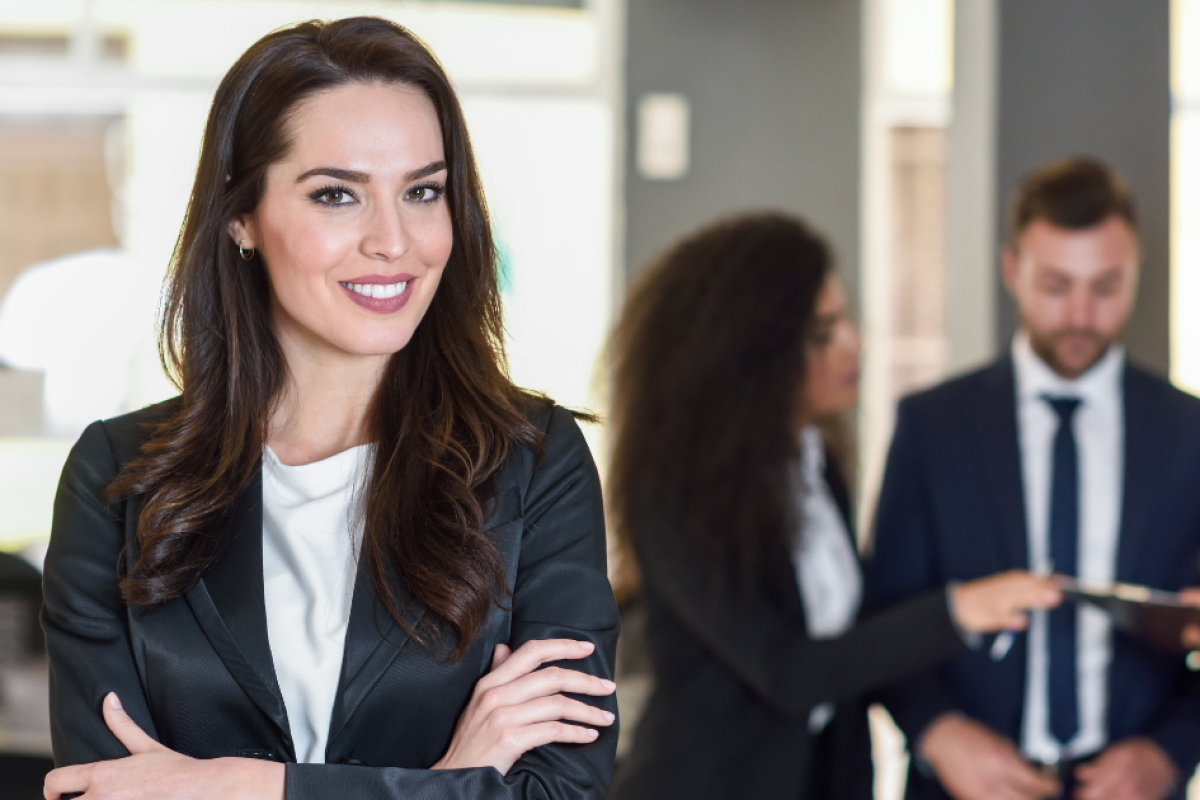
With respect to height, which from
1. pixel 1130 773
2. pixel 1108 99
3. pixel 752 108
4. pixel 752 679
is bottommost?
pixel 1130 773

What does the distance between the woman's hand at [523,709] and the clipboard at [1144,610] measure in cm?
101

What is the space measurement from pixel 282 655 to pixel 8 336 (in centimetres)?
294

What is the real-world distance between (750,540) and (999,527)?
0.48 m

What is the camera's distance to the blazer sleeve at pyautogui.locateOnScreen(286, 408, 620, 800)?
1.41 metres

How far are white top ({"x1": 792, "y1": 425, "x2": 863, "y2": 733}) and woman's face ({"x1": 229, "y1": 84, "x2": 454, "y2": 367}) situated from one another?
122 cm

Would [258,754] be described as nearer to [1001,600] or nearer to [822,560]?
[1001,600]

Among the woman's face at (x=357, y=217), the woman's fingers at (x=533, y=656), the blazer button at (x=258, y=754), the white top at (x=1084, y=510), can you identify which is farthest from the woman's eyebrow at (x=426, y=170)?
the white top at (x=1084, y=510)

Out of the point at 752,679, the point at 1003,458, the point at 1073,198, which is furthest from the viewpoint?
the point at 1073,198

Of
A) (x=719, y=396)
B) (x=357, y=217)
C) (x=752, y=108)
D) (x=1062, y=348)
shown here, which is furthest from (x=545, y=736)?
(x=752, y=108)

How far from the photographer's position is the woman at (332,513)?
4.86ft

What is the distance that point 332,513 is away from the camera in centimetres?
162

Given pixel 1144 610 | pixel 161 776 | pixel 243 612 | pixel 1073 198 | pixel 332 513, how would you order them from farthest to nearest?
pixel 1073 198 < pixel 1144 610 < pixel 332 513 < pixel 243 612 < pixel 161 776

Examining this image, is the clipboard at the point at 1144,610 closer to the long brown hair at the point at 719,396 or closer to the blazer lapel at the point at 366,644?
the long brown hair at the point at 719,396

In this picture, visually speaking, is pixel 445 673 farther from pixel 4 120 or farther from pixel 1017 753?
pixel 4 120
